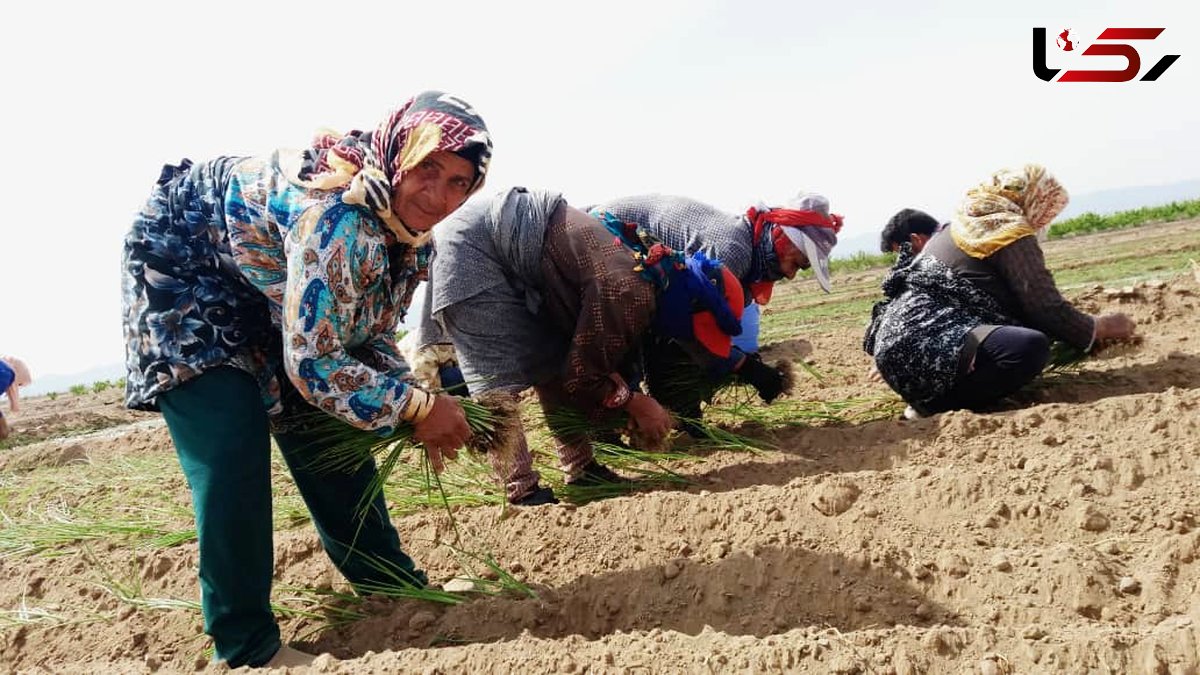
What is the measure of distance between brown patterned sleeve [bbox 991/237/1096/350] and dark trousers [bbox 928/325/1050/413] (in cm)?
15

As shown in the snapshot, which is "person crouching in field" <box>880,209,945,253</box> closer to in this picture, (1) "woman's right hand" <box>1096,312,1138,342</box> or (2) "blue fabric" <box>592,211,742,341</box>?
(1) "woman's right hand" <box>1096,312,1138,342</box>

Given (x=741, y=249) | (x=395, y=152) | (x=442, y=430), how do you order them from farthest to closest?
(x=741, y=249)
(x=442, y=430)
(x=395, y=152)

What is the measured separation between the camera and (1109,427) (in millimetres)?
2822

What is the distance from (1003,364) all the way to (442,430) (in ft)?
7.29

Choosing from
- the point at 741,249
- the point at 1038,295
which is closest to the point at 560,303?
the point at 741,249

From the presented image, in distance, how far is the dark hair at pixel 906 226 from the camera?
470 cm

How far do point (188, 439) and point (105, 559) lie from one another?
1341mm

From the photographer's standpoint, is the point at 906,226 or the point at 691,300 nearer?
the point at 691,300

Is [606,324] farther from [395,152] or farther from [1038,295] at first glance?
[1038,295]

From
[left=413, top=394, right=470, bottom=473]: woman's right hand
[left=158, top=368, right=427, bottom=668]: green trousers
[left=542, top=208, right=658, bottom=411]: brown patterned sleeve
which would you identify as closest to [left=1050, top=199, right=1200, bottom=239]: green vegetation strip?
[left=542, top=208, right=658, bottom=411]: brown patterned sleeve

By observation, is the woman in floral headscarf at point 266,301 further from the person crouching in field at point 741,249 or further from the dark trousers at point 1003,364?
the dark trousers at point 1003,364

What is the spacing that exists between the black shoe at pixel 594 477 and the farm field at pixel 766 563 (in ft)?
0.31

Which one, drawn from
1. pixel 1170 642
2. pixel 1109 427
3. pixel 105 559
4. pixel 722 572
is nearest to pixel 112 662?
pixel 105 559

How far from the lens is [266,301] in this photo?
209 cm
